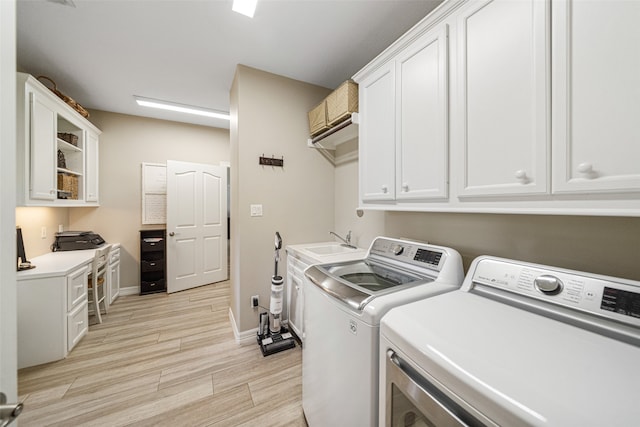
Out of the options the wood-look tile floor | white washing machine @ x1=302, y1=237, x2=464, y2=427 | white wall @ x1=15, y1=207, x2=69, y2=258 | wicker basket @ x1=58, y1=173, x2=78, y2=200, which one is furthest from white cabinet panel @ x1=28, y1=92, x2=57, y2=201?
white washing machine @ x1=302, y1=237, x2=464, y2=427

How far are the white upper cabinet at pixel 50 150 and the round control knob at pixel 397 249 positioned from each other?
10.4 ft

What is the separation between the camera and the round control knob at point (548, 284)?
0.86 metres

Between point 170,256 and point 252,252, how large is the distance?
6.79 ft

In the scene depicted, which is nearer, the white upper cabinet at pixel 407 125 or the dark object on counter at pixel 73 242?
the white upper cabinet at pixel 407 125

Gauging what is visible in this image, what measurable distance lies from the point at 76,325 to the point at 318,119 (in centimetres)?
317

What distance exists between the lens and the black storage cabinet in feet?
11.5

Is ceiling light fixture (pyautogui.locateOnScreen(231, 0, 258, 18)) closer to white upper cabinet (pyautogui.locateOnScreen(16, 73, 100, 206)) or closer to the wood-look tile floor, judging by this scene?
white upper cabinet (pyautogui.locateOnScreen(16, 73, 100, 206))

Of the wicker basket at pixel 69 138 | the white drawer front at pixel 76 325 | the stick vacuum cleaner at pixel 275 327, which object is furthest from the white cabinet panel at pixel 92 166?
the stick vacuum cleaner at pixel 275 327

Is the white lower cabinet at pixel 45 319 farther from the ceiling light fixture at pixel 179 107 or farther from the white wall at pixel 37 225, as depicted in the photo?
the ceiling light fixture at pixel 179 107

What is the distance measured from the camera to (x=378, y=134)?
1.65 metres

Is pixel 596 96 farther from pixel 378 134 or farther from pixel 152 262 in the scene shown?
pixel 152 262

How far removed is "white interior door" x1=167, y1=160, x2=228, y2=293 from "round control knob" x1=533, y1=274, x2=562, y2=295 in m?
4.11

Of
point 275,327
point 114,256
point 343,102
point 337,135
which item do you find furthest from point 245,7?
point 114,256

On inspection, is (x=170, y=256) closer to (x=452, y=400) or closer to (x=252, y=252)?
(x=252, y=252)
